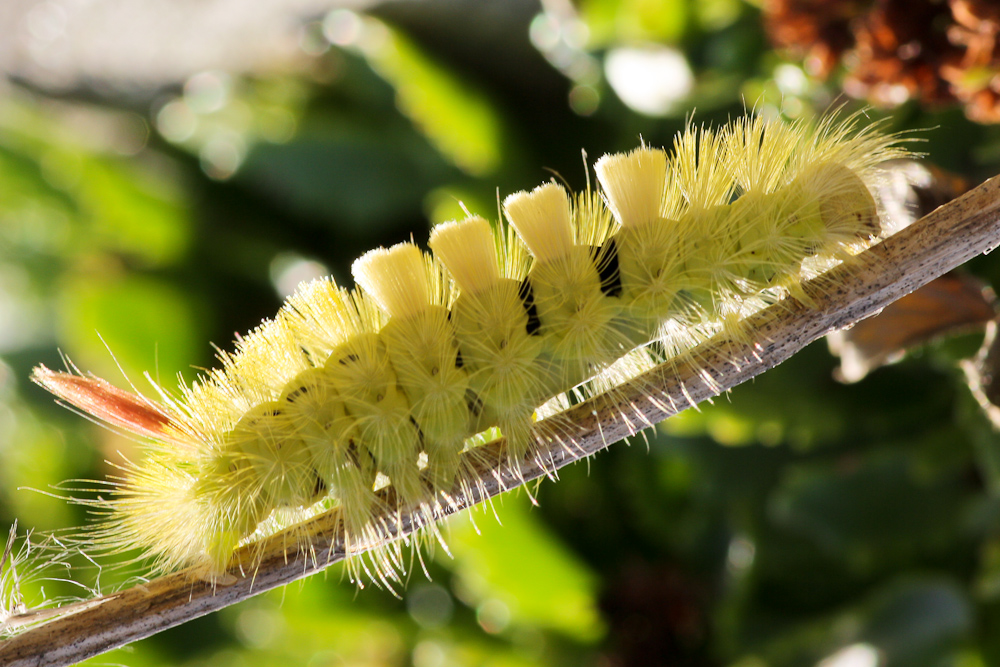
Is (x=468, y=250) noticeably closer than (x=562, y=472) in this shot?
Yes

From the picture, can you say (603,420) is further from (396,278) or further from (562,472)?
(562,472)

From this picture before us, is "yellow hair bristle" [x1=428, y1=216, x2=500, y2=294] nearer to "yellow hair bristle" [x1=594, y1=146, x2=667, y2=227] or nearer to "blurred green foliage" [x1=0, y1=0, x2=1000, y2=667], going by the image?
"yellow hair bristle" [x1=594, y1=146, x2=667, y2=227]

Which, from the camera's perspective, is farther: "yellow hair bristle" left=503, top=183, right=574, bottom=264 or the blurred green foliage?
the blurred green foliage

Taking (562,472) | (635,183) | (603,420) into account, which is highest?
(562,472)

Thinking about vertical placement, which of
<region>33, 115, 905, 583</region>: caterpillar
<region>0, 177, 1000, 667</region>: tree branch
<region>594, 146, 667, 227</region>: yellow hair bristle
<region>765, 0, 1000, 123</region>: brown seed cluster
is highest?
<region>765, 0, 1000, 123</region>: brown seed cluster

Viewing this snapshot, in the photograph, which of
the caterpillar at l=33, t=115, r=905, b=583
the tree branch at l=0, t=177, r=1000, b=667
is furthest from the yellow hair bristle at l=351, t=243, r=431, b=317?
the tree branch at l=0, t=177, r=1000, b=667

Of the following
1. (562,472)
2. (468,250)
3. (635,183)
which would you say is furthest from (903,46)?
(562,472)

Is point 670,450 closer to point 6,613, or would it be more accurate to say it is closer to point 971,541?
point 971,541
